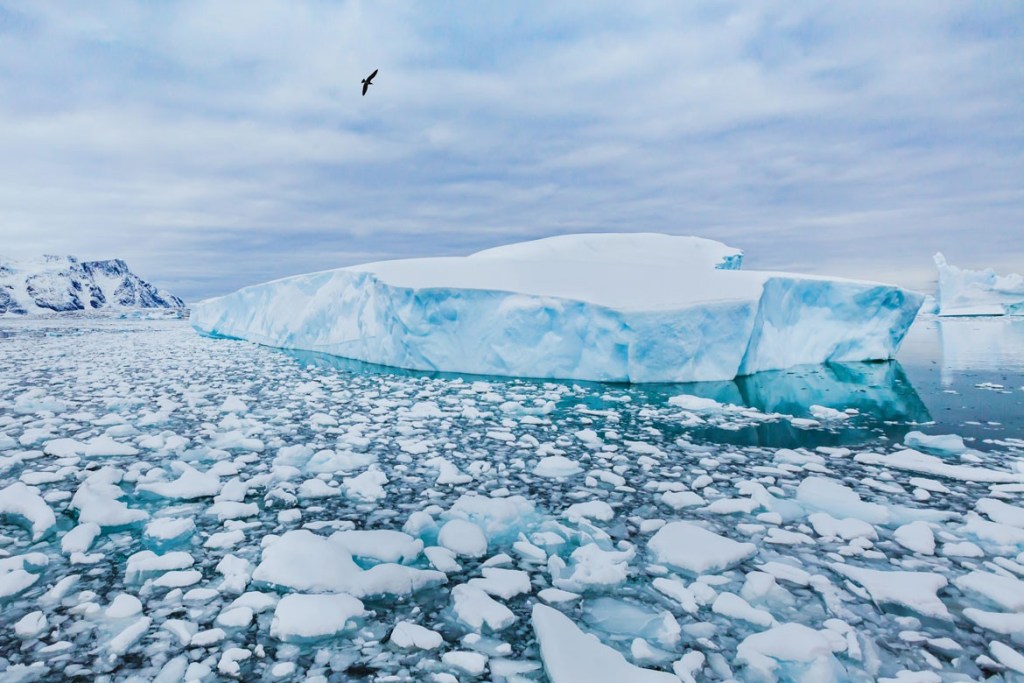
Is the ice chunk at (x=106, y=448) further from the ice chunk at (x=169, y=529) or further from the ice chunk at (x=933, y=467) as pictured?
the ice chunk at (x=933, y=467)

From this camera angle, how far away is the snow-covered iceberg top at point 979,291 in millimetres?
30991

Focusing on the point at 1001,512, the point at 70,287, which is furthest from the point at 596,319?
the point at 70,287

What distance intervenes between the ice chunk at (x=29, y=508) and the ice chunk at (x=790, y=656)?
290 cm

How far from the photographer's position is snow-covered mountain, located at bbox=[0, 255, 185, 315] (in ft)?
238

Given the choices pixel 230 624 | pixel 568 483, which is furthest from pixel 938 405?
pixel 230 624

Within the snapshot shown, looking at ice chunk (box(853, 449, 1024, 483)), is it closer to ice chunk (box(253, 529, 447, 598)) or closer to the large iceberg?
ice chunk (box(253, 529, 447, 598))

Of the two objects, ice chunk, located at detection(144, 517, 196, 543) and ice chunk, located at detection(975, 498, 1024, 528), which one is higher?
ice chunk, located at detection(144, 517, 196, 543)

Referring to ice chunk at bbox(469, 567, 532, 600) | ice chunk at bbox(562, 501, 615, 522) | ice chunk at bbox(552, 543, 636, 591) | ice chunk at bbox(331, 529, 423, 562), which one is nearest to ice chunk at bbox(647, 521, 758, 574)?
ice chunk at bbox(552, 543, 636, 591)

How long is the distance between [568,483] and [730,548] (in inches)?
Result: 44.5

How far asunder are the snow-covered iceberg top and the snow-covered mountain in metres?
92.9

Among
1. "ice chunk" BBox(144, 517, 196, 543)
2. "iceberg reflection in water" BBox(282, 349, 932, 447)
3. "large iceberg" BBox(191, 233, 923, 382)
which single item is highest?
"large iceberg" BBox(191, 233, 923, 382)

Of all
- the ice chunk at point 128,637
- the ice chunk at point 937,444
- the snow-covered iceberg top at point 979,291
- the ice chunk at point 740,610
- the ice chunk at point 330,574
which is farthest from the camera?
the snow-covered iceberg top at point 979,291

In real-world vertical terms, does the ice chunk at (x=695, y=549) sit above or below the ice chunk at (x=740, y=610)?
above

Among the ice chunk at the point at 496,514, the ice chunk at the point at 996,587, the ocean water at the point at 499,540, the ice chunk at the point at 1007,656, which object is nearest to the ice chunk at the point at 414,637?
the ocean water at the point at 499,540
